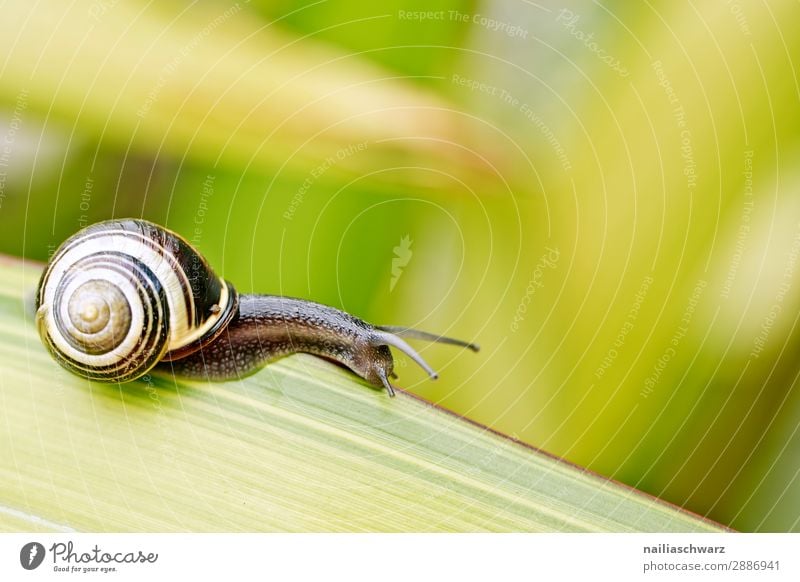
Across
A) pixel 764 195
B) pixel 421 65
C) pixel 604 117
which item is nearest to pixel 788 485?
pixel 764 195

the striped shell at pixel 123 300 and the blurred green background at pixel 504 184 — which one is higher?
the blurred green background at pixel 504 184

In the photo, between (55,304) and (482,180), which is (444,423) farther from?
(55,304)
